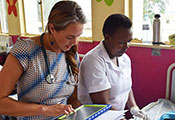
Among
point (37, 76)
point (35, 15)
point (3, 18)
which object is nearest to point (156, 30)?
point (37, 76)

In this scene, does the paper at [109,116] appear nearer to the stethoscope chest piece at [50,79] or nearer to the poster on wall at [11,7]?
the stethoscope chest piece at [50,79]

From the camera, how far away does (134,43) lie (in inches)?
81.2

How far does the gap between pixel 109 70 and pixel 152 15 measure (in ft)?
3.32

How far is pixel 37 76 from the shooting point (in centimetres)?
101

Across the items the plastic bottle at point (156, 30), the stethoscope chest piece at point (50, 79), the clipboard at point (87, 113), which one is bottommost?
the clipboard at point (87, 113)

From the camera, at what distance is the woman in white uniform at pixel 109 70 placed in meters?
1.27

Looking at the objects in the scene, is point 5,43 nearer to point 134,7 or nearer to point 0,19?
point 0,19

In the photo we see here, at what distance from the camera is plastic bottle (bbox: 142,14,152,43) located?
1991 mm

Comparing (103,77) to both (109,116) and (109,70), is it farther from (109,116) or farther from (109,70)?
(109,116)

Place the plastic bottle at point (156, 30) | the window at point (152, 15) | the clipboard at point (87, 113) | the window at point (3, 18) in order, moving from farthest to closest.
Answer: the window at point (3, 18), the window at point (152, 15), the plastic bottle at point (156, 30), the clipboard at point (87, 113)

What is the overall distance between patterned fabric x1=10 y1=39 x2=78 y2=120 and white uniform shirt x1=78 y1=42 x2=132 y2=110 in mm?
216

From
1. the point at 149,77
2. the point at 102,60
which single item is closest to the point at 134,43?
the point at 149,77

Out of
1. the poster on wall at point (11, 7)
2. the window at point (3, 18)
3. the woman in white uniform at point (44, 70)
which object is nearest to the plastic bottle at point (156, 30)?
the woman in white uniform at point (44, 70)

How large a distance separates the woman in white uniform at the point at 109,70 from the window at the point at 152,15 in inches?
28.4
